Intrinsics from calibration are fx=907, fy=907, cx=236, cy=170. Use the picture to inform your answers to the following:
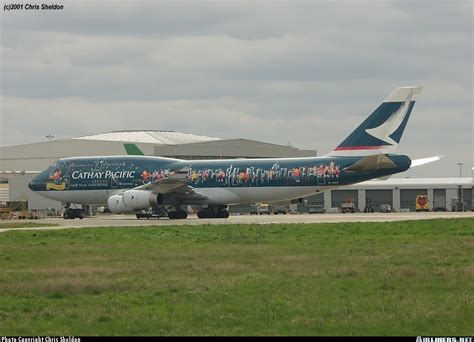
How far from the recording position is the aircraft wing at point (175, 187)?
2228 inches

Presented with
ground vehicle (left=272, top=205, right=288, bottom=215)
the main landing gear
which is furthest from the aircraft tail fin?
ground vehicle (left=272, top=205, right=288, bottom=215)

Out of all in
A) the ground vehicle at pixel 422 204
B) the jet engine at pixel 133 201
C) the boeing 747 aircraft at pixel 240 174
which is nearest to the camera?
the boeing 747 aircraft at pixel 240 174

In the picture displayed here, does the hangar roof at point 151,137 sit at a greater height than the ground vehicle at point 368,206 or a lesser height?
greater

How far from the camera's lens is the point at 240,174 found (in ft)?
190

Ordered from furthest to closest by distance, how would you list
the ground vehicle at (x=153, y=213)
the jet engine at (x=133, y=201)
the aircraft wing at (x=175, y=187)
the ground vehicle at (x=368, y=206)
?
the ground vehicle at (x=368, y=206)
the ground vehicle at (x=153, y=213)
the aircraft wing at (x=175, y=187)
the jet engine at (x=133, y=201)

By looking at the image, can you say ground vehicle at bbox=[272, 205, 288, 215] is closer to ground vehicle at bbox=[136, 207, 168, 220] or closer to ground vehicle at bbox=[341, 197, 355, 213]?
ground vehicle at bbox=[341, 197, 355, 213]

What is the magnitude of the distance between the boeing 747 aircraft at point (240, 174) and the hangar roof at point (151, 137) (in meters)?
51.8

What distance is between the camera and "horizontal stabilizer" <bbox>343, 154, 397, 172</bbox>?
5381cm

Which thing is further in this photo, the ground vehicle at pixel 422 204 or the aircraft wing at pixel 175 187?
the ground vehicle at pixel 422 204

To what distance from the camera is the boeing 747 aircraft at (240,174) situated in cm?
5516

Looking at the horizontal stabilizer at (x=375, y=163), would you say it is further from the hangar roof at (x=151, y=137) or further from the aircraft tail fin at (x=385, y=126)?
the hangar roof at (x=151, y=137)

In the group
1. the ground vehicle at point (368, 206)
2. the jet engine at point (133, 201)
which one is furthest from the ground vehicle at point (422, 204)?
the jet engine at point (133, 201)

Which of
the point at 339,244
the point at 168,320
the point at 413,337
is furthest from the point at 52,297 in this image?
the point at 339,244

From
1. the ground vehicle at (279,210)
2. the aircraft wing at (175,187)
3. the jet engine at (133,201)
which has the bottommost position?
the ground vehicle at (279,210)
